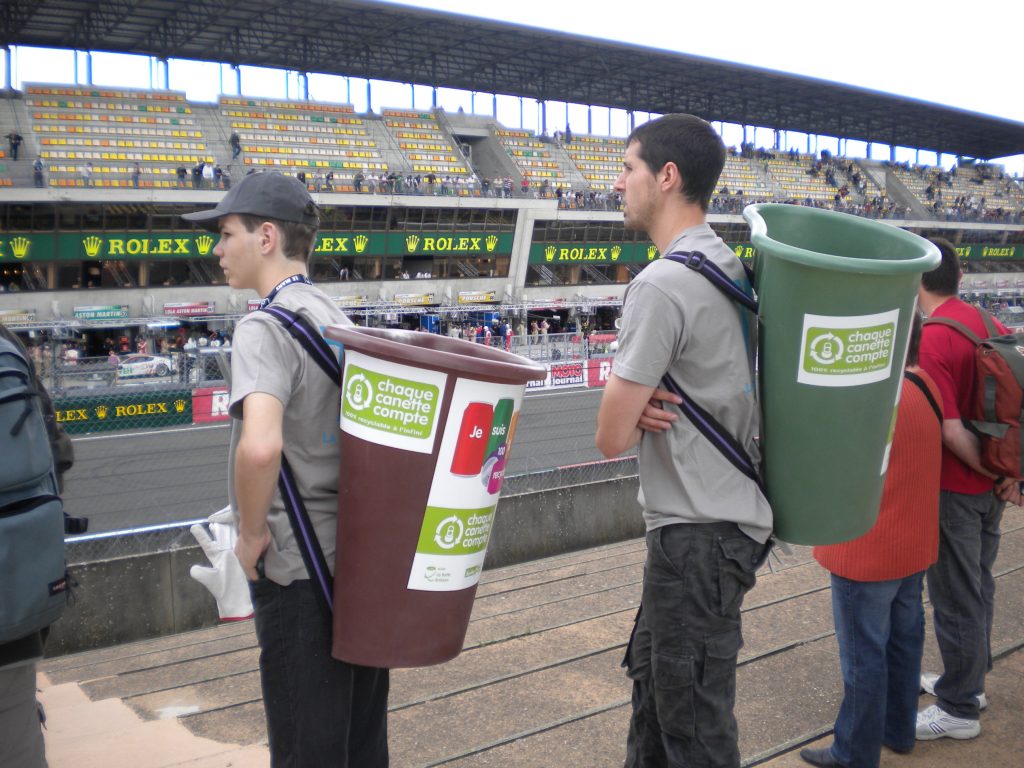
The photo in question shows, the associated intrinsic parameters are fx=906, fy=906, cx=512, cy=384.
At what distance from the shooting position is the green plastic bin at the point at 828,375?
6.54 feet

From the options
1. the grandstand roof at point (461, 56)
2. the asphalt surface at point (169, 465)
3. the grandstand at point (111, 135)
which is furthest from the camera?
the grandstand roof at point (461, 56)

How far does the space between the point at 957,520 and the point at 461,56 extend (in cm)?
4541

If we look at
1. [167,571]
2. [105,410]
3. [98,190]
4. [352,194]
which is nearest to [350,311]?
[352,194]

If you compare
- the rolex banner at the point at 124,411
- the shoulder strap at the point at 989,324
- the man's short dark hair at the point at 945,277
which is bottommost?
the rolex banner at the point at 124,411

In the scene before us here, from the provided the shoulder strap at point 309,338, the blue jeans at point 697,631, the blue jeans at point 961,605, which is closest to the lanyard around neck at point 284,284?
the shoulder strap at point 309,338

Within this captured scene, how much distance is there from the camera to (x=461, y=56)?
45.3 meters

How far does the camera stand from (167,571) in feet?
16.2

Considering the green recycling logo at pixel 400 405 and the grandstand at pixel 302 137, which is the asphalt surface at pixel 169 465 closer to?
the green recycling logo at pixel 400 405

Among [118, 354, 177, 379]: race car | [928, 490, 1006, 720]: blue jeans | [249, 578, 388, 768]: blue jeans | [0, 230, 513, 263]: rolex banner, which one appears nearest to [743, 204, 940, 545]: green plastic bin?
[249, 578, 388, 768]: blue jeans

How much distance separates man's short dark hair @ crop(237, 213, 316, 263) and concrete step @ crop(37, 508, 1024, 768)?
177cm

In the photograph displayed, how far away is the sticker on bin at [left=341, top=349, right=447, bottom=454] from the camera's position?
1.94 m

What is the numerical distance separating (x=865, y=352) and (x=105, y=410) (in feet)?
35.8

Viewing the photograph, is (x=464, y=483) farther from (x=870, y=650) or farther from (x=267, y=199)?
(x=870, y=650)

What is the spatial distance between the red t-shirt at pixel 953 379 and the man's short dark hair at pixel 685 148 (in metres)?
1.53
